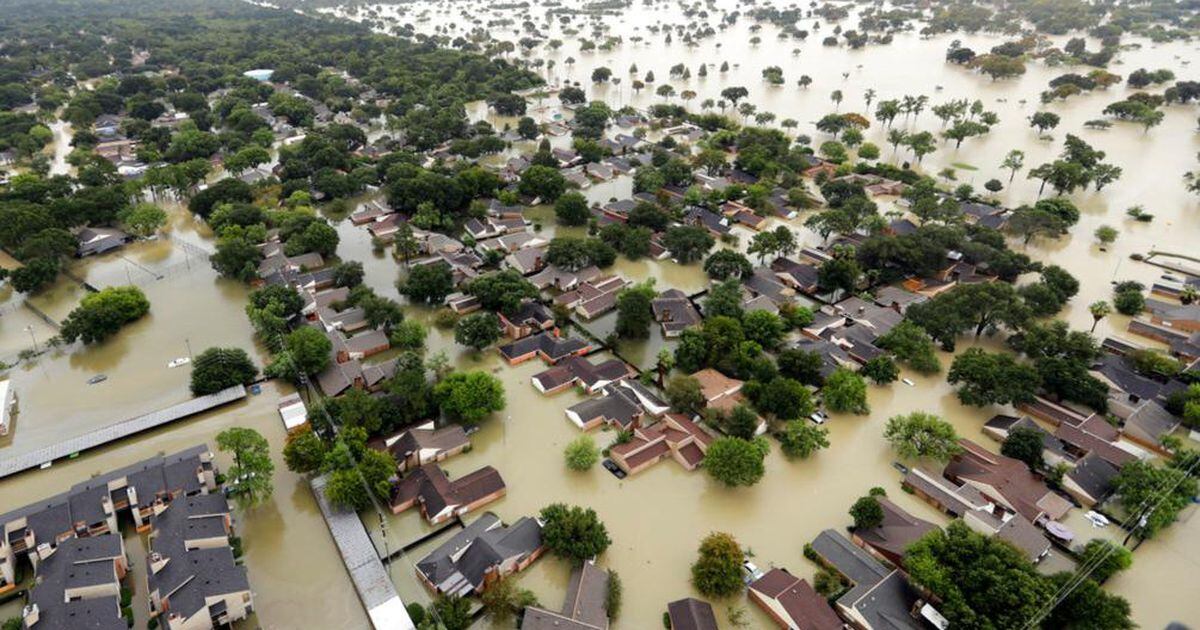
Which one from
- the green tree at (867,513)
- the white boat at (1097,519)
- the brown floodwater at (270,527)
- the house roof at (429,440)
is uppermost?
the green tree at (867,513)

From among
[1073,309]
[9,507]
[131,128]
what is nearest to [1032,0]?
[1073,309]

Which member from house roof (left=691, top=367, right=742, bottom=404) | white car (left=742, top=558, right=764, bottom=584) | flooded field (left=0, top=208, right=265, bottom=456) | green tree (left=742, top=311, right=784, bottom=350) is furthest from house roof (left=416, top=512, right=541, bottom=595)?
flooded field (left=0, top=208, right=265, bottom=456)

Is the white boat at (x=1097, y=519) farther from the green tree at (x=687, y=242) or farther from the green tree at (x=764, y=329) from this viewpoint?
the green tree at (x=687, y=242)

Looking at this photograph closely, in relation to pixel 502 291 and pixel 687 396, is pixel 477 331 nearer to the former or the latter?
pixel 502 291

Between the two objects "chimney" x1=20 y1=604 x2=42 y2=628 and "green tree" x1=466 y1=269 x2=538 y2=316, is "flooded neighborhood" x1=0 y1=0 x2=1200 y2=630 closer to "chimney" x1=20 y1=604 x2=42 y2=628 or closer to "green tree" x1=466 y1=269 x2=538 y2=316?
"chimney" x1=20 y1=604 x2=42 y2=628

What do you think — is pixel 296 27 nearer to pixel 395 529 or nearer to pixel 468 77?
pixel 468 77

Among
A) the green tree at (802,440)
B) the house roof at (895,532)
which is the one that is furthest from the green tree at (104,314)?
the house roof at (895,532)
